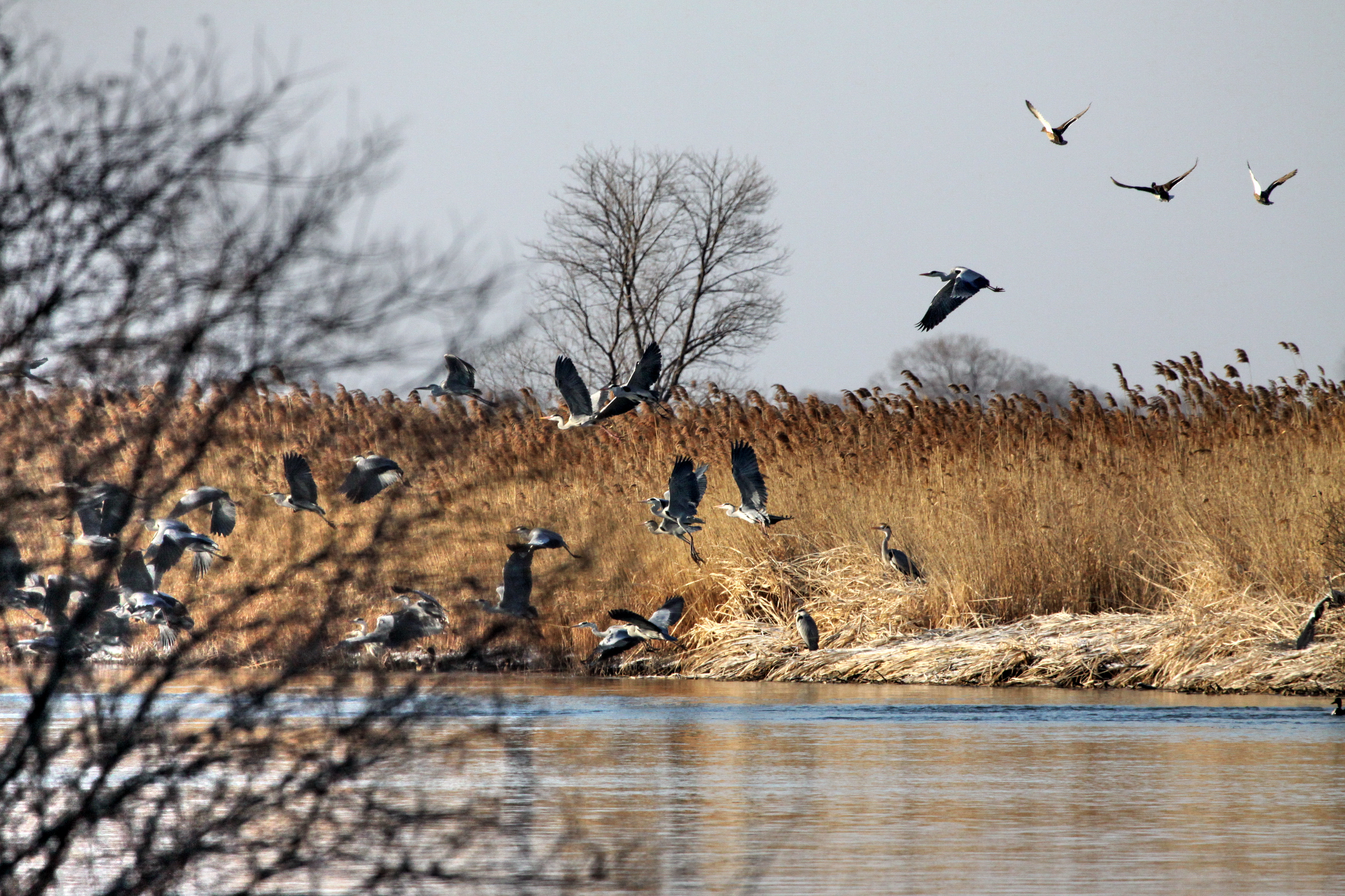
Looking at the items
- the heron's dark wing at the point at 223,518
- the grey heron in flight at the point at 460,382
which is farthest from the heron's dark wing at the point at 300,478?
the heron's dark wing at the point at 223,518

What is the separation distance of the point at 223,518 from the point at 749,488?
5.67 metres

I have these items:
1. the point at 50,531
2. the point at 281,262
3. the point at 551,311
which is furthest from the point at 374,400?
the point at 551,311

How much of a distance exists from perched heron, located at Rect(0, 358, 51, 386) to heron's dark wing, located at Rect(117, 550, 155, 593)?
0.43 meters

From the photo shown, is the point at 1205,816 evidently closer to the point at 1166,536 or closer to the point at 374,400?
the point at 374,400

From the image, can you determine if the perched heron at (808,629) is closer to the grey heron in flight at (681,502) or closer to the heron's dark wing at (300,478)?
the grey heron in flight at (681,502)

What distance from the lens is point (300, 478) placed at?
496 centimetres

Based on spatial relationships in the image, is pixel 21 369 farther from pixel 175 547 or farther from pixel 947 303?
pixel 947 303

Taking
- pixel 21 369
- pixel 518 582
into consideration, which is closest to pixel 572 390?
pixel 518 582

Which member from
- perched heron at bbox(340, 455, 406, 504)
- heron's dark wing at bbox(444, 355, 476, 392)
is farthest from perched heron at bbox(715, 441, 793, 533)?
heron's dark wing at bbox(444, 355, 476, 392)

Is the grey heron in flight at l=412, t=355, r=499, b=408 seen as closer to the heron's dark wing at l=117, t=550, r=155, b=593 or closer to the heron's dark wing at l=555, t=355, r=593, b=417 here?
the heron's dark wing at l=117, t=550, r=155, b=593

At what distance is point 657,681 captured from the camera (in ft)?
40.2

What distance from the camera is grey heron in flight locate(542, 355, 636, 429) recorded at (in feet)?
36.1

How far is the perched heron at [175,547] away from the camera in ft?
21.1

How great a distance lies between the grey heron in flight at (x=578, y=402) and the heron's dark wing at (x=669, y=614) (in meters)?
1.58
